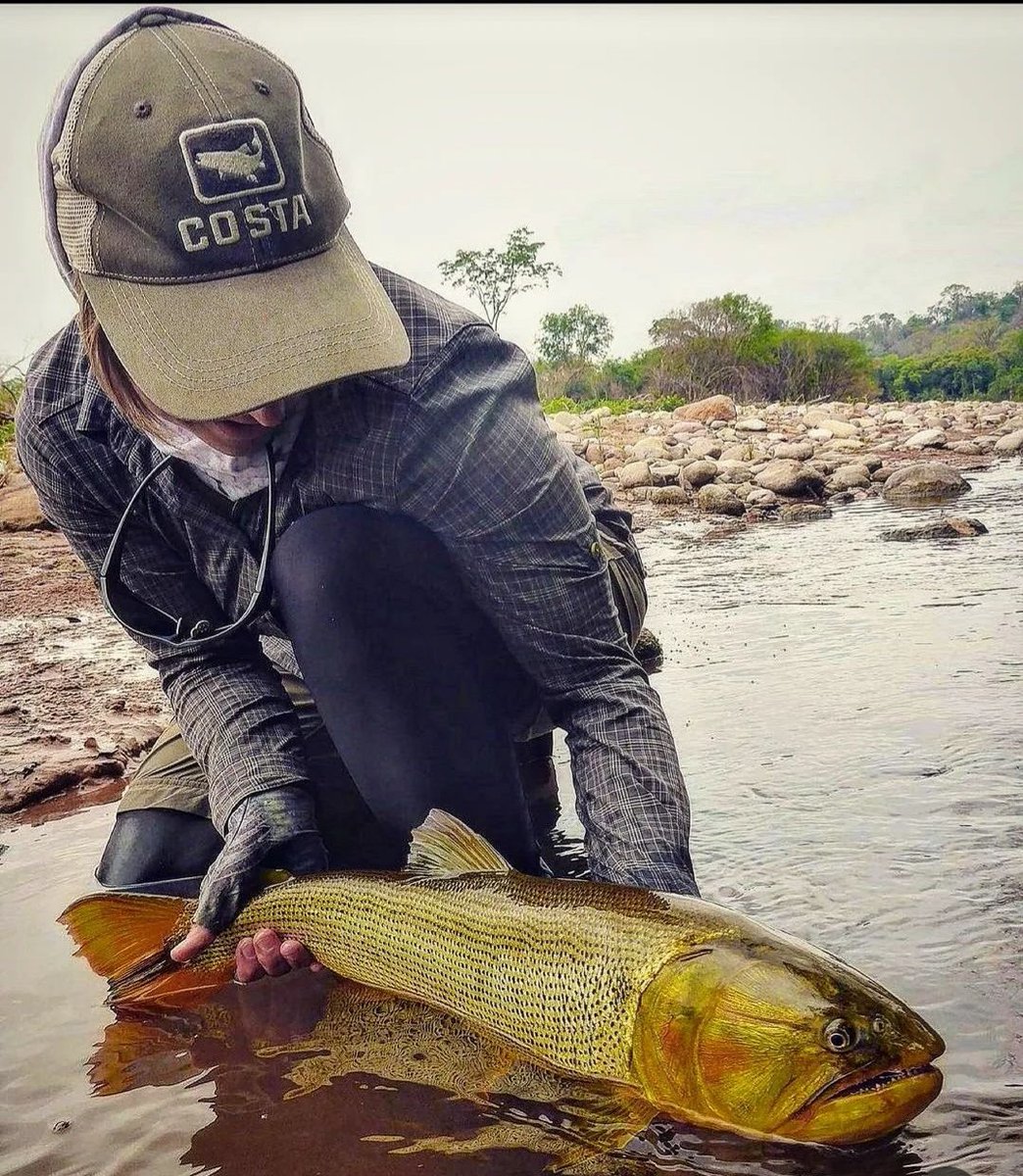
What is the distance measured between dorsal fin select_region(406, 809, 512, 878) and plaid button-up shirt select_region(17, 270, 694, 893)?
0.21 metres

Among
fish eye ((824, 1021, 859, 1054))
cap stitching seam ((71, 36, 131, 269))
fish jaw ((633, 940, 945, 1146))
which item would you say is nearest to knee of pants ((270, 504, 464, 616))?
cap stitching seam ((71, 36, 131, 269))

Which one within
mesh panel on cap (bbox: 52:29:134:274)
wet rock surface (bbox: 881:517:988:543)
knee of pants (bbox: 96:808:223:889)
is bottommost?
wet rock surface (bbox: 881:517:988:543)

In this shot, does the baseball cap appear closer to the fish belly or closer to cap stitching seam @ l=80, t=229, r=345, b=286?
cap stitching seam @ l=80, t=229, r=345, b=286

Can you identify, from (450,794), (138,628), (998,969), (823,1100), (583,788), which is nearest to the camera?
(823,1100)

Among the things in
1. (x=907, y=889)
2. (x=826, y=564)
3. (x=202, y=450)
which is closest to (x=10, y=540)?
(x=826, y=564)

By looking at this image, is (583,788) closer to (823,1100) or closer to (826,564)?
(823,1100)

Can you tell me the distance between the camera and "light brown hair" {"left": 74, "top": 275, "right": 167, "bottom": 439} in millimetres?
2074

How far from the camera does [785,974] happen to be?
1526 mm

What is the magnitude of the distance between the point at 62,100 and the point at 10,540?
6.87m

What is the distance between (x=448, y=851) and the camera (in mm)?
2104

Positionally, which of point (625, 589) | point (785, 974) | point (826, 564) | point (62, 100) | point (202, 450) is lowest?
point (826, 564)

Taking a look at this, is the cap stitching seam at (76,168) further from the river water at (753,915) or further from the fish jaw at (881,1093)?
the fish jaw at (881,1093)

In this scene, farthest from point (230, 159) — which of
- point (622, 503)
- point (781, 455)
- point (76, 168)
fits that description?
point (781, 455)

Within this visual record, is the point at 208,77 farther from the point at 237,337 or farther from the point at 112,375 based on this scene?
the point at 112,375
